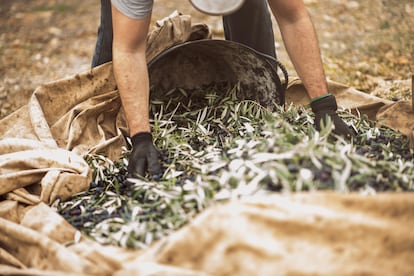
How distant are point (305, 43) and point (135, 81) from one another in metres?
0.83

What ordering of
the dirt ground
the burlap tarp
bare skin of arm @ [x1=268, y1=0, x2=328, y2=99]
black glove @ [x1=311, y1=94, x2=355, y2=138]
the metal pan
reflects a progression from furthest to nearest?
the dirt ground < bare skin of arm @ [x1=268, y1=0, x2=328, y2=99] < black glove @ [x1=311, y1=94, x2=355, y2=138] < the metal pan < the burlap tarp

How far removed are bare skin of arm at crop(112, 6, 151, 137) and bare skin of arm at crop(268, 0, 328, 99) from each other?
26.2 inches

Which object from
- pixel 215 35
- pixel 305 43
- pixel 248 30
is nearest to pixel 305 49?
pixel 305 43

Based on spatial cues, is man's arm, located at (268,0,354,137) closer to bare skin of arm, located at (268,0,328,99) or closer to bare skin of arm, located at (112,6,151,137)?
bare skin of arm, located at (268,0,328,99)

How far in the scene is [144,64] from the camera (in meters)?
2.41

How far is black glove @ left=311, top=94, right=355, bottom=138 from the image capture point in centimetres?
234

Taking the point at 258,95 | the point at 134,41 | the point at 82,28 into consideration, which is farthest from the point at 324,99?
the point at 82,28

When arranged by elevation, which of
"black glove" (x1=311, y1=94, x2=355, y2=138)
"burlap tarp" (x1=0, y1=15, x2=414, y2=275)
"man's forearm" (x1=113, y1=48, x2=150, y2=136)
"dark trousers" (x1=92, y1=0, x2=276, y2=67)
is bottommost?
"burlap tarp" (x1=0, y1=15, x2=414, y2=275)

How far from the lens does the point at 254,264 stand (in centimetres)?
149

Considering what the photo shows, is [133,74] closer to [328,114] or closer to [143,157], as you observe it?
[143,157]

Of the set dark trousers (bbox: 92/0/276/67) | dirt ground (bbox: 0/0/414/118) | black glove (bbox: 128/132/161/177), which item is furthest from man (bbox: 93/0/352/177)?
dirt ground (bbox: 0/0/414/118)

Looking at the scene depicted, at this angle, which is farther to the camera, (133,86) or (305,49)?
(305,49)

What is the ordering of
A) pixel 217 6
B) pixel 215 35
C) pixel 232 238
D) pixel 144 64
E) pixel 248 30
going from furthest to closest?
pixel 215 35, pixel 248 30, pixel 144 64, pixel 217 6, pixel 232 238

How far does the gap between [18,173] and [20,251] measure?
41 cm
